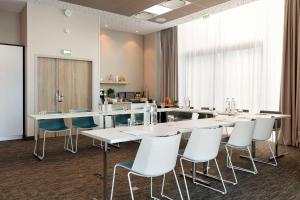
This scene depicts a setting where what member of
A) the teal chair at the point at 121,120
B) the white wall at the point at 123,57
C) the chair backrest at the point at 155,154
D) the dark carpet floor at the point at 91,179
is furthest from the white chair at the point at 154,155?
the white wall at the point at 123,57

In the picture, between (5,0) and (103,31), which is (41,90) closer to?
(5,0)

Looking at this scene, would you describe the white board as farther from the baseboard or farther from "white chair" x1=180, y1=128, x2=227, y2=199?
"white chair" x1=180, y1=128, x2=227, y2=199

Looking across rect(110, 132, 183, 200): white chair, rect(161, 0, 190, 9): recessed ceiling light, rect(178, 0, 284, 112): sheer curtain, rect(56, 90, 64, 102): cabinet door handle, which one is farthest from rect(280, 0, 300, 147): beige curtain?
rect(56, 90, 64, 102): cabinet door handle

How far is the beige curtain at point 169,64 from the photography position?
8.23 metres

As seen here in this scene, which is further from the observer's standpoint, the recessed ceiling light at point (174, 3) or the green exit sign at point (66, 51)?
the green exit sign at point (66, 51)

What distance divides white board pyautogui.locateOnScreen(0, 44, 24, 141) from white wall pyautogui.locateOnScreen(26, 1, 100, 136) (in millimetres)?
282

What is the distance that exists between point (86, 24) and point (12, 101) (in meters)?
2.77

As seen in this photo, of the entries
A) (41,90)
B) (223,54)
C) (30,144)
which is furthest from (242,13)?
(30,144)

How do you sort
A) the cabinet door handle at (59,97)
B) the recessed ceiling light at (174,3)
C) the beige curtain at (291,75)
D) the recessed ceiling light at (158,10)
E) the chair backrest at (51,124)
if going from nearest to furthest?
the chair backrest at (51,124) < the recessed ceiling light at (174,3) < the beige curtain at (291,75) < the recessed ceiling light at (158,10) < the cabinet door handle at (59,97)

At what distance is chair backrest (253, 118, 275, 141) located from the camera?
3787mm

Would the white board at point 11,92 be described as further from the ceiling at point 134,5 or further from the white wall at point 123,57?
the white wall at point 123,57

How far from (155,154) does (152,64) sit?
702cm

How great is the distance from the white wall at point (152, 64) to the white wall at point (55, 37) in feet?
7.61

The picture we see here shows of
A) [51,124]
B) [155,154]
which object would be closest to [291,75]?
[155,154]
